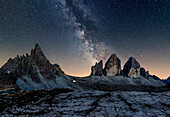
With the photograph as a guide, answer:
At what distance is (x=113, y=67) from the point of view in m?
139

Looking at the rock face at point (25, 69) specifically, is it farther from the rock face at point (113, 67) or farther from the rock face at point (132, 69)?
the rock face at point (132, 69)

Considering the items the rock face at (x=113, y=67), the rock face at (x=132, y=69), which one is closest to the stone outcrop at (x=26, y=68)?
the rock face at (x=113, y=67)

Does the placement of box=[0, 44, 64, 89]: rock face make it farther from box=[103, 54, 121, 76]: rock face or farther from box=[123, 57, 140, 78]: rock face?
box=[123, 57, 140, 78]: rock face

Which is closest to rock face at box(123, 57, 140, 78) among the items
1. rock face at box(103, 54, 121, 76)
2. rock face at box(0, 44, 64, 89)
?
rock face at box(103, 54, 121, 76)

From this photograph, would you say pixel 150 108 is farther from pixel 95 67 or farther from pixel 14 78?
pixel 95 67

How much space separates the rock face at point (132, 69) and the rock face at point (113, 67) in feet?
44.8

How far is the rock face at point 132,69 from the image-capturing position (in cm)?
13938

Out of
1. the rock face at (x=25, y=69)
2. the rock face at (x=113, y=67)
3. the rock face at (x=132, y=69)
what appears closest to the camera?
the rock face at (x=25, y=69)

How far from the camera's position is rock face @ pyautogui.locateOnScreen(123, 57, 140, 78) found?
139 meters

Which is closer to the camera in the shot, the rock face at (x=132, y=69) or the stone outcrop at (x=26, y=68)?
the stone outcrop at (x=26, y=68)

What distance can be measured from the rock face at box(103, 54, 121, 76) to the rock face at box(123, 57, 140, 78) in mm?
13644

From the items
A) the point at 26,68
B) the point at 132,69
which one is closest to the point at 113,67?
the point at 132,69

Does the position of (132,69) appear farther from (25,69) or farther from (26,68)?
(25,69)

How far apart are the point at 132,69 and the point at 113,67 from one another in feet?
103
